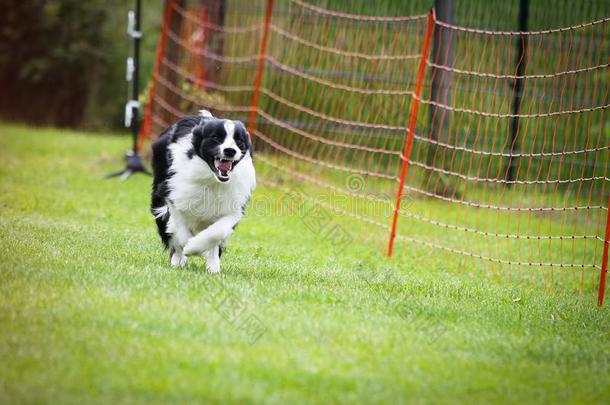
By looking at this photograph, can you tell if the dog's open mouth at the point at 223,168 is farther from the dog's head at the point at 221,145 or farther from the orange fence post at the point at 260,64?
the orange fence post at the point at 260,64

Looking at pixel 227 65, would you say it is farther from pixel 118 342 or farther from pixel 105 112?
pixel 118 342

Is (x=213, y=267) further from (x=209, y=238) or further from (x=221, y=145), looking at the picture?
(x=221, y=145)

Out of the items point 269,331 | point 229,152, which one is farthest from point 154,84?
point 269,331

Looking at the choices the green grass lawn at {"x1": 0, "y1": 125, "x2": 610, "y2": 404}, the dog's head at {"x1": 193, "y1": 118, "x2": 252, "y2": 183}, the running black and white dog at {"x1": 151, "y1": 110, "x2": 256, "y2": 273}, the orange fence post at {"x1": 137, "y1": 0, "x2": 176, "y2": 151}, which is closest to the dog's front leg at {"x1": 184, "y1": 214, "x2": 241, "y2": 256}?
the running black and white dog at {"x1": 151, "y1": 110, "x2": 256, "y2": 273}

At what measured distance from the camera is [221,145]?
6.08 meters

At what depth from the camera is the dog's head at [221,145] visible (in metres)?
6.08

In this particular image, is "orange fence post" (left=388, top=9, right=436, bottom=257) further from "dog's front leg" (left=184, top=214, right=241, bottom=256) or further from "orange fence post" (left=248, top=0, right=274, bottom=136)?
"orange fence post" (left=248, top=0, right=274, bottom=136)

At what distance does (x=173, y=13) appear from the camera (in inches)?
576

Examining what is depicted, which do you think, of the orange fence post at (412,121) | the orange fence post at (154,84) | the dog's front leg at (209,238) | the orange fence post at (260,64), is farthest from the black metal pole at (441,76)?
the dog's front leg at (209,238)

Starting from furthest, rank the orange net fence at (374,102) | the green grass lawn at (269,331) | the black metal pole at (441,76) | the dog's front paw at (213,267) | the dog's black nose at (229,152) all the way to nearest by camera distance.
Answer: the black metal pole at (441,76) → the orange net fence at (374,102) → the dog's front paw at (213,267) → the dog's black nose at (229,152) → the green grass lawn at (269,331)

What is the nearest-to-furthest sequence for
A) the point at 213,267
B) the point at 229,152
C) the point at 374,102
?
the point at 229,152 < the point at 213,267 < the point at 374,102

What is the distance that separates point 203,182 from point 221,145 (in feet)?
1.32

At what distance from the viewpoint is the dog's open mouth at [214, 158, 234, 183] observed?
6180mm

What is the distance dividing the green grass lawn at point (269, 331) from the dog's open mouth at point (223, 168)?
2.21ft
